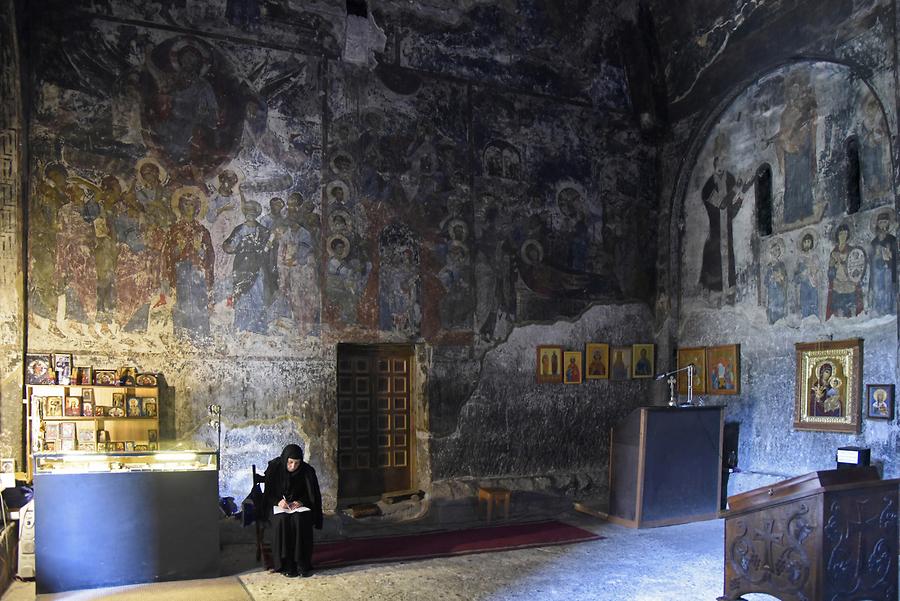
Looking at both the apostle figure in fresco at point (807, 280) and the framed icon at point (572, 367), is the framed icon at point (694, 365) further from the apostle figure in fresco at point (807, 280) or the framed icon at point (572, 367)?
the apostle figure in fresco at point (807, 280)

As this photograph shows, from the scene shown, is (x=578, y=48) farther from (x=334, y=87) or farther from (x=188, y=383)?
(x=188, y=383)

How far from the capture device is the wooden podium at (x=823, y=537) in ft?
16.5

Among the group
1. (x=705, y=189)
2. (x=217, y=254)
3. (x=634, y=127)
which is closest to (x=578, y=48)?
(x=634, y=127)

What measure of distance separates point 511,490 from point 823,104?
6334mm

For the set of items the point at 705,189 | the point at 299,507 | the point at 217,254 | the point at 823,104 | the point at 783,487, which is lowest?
the point at 299,507

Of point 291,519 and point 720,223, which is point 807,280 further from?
point 291,519

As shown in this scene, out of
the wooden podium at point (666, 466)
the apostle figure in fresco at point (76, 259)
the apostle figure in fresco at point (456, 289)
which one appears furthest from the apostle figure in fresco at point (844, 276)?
the apostle figure in fresco at point (76, 259)

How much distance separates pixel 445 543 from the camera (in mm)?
8227

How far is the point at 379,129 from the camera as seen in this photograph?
962 centimetres

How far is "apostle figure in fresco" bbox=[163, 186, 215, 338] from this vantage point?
8.49m

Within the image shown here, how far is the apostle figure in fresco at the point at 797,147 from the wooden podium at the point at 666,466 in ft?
8.98

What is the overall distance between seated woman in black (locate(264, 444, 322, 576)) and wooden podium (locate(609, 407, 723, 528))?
376 cm

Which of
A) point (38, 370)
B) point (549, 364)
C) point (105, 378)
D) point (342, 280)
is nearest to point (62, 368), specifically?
point (38, 370)

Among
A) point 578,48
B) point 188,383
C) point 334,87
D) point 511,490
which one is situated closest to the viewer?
point 188,383
